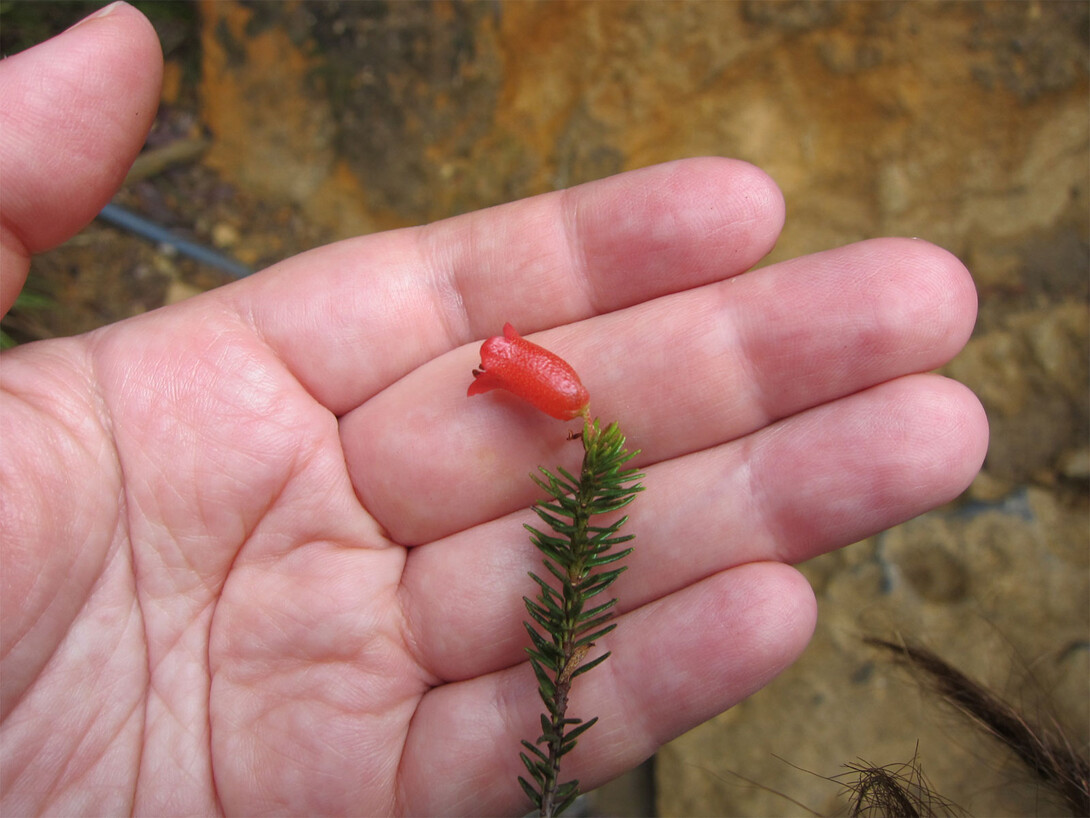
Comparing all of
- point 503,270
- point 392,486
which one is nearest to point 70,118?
point 503,270

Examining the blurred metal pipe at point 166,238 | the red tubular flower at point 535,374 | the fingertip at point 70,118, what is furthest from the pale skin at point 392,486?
the blurred metal pipe at point 166,238

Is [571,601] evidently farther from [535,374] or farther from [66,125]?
[66,125]

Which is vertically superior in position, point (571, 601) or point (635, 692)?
point (571, 601)

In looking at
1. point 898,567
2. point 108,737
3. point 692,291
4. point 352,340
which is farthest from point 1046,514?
point 108,737

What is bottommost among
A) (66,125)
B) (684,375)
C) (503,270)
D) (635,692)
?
(635,692)

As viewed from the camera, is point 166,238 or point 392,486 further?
point 166,238

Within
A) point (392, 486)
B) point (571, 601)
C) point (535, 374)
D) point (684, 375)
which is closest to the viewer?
point (571, 601)

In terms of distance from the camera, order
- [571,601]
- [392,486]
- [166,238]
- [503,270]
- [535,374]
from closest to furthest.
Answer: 1. [571,601]
2. [535,374]
3. [392,486]
4. [503,270]
5. [166,238]

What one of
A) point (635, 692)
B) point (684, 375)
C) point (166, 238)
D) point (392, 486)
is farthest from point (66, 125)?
point (635, 692)
